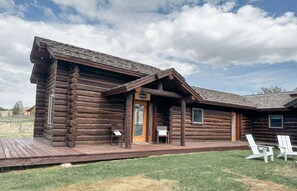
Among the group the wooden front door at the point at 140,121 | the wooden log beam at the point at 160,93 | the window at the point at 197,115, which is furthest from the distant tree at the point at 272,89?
the wooden front door at the point at 140,121

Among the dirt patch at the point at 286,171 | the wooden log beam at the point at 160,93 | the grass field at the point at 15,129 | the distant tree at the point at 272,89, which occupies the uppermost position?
the distant tree at the point at 272,89

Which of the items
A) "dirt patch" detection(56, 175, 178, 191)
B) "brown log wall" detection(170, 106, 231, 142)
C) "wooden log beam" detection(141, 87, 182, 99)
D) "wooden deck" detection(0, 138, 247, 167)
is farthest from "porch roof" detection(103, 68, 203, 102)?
"dirt patch" detection(56, 175, 178, 191)

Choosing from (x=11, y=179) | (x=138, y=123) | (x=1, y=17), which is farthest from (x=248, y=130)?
(x=1, y=17)

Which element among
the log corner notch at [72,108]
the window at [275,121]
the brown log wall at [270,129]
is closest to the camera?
the log corner notch at [72,108]

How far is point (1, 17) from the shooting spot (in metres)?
13.4

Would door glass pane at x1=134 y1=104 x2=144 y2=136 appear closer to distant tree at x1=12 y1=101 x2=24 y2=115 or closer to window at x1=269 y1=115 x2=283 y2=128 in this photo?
window at x1=269 y1=115 x2=283 y2=128

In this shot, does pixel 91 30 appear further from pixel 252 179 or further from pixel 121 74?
pixel 252 179

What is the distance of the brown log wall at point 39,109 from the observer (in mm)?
12078

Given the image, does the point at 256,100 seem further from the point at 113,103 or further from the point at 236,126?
the point at 113,103

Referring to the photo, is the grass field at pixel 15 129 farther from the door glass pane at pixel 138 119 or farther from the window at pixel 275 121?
the window at pixel 275 121

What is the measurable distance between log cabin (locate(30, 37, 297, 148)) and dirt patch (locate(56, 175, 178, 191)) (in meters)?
3.34

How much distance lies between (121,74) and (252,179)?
21.1 ft

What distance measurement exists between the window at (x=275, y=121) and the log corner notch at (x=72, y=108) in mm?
13256

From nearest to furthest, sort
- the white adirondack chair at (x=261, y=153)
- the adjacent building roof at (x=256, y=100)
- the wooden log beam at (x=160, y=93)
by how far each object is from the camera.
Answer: the white adirondack chair at (x=261, y=153)
the wooden log beam at (x=160, y=93)
the adjacent building roof at (x=256, y=100)
